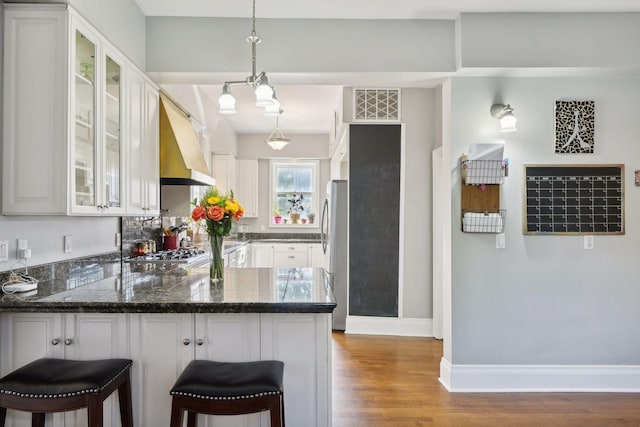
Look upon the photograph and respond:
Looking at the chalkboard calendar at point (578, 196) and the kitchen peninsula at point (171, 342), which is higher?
the chalkboard calendar at point (578, 196)

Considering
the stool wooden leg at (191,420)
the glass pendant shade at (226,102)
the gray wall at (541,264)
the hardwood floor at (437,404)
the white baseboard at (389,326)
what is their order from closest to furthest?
the stool wooden leg at (191,420)
the glass pendant shade at (226,102)
the hardwood floor at (437,404)
the gray wall at (541,264)
the white baseboard at (389,326)

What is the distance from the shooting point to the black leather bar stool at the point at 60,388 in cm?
156

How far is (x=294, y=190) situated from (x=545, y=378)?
5305mm

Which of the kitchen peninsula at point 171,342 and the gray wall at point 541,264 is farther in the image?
the gray wall at point 541,264

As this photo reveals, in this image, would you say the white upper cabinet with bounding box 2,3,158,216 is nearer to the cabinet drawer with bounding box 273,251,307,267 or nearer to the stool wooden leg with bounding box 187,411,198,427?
the stool wooden leg with bounding box 187,411,198,427

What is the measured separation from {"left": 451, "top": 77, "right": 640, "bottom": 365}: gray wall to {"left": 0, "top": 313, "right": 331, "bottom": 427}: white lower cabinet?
1.59 m

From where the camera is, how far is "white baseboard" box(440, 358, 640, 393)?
3100 mm

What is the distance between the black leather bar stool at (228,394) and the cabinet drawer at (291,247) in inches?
209

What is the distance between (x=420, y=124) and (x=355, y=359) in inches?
104

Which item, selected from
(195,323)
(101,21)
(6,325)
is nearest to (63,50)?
(101,21)

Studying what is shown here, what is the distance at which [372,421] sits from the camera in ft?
8.55

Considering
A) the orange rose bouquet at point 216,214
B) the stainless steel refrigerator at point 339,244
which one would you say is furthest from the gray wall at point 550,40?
the stainless steel refrigerator at point 339,244

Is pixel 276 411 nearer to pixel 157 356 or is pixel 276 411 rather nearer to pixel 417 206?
pixel 157 356

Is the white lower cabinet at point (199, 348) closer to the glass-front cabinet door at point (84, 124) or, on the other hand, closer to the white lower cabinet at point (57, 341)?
the white lower cabinet at point (57, 341)
